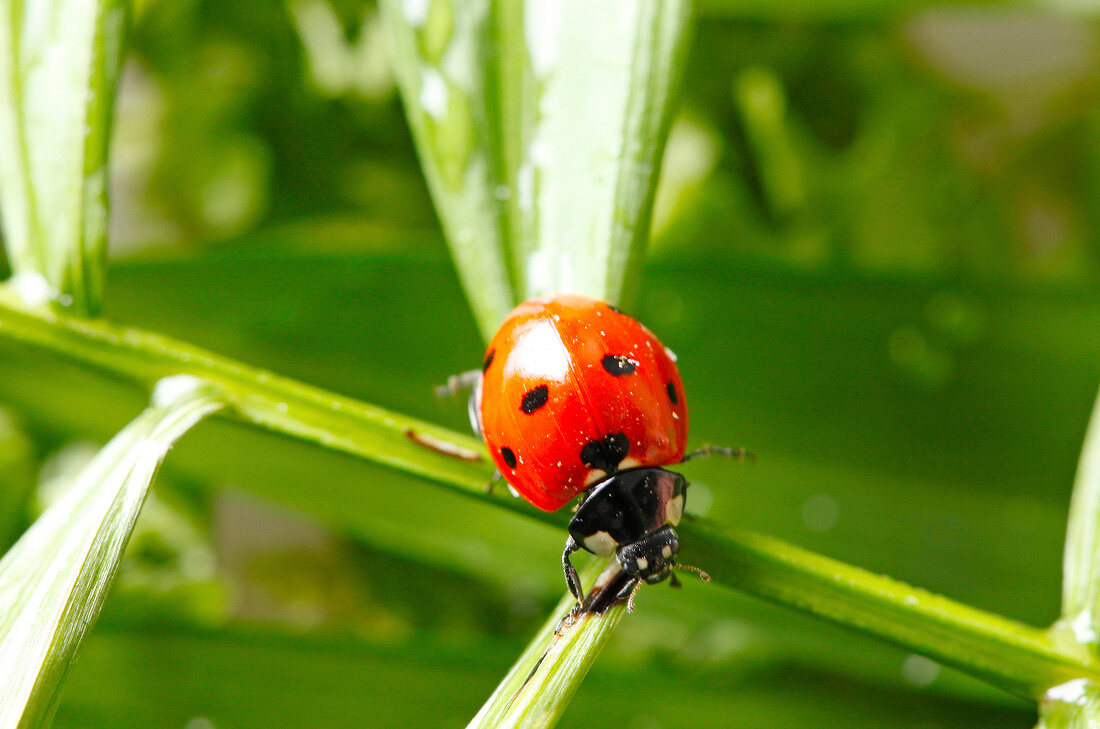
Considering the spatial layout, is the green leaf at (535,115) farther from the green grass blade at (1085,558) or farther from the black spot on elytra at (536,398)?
the green grass blade at (1085,558)

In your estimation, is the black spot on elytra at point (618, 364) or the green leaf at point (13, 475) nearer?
the black spot on elytra at point (618, 364)

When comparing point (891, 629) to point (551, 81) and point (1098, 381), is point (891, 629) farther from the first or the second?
point (1098, 381)

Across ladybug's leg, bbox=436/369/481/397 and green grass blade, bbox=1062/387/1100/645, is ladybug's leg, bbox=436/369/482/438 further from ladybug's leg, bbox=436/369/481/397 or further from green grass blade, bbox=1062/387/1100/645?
green grass blade, bbox=1062/387/1100/645

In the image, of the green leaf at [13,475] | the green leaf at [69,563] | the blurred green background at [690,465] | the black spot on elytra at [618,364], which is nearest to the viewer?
the green leaf at [69,563]

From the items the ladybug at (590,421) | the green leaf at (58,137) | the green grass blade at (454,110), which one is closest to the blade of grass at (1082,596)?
the ladybug at (590,421)

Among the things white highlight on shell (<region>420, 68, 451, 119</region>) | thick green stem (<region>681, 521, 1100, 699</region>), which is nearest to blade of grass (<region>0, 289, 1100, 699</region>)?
thick green stem (<region>681, 521, 1100, 699</region>)

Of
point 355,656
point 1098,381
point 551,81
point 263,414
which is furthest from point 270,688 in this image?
point 1098,381
